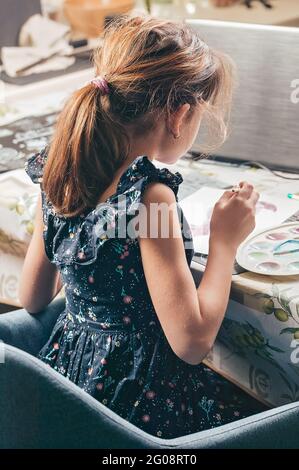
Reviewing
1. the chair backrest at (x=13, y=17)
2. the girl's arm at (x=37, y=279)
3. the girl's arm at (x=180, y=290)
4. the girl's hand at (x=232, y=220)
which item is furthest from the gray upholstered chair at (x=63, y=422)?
the chair backrest at (x=13, y=17)

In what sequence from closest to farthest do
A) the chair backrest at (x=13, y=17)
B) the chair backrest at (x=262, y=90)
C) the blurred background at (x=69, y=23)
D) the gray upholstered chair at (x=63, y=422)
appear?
the gray upholstered chair at (x=63, y=422)
the chair backrest at (x=262, y=90)
the blurred background at (x=69, y=23)
the chair backrest at (x=13, y=17)

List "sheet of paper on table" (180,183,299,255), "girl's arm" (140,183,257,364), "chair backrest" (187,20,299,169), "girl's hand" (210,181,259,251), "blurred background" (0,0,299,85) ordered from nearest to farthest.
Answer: "girl's arm" (140,183,257,364), "girl's hand" (210,181,259,251), "sheet of paper on table" (180,183,299,255), "chair backrest" (187,20,299,169), "blurred background" (0,0,299,85)

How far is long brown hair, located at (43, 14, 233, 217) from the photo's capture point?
105 cm

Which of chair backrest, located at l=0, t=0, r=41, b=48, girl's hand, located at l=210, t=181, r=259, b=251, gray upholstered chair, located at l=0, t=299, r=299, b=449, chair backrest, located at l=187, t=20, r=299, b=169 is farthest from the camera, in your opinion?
chair backrest, located at l=0, t=0, r=41, b=48

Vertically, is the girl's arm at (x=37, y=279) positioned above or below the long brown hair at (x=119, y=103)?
below

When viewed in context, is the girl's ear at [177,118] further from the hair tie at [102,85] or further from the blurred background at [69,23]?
the blurred background at [69,23]

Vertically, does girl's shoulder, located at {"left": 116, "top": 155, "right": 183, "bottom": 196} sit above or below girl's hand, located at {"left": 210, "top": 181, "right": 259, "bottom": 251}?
above

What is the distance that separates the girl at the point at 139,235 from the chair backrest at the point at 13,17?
3.88ft

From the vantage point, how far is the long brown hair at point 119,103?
1.05 meters

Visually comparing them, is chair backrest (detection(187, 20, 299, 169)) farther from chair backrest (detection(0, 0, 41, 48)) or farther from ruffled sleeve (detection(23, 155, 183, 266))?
chair backrest (detection(0, 0, 41, 48))

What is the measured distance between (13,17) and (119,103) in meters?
1.33

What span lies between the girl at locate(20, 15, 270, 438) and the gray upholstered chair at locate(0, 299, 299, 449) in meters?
0.15

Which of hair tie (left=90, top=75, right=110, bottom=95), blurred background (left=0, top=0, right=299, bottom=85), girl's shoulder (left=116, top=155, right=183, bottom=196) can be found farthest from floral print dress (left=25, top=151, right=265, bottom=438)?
blurred background (left=0, top=0, right=299, bottom=85)
